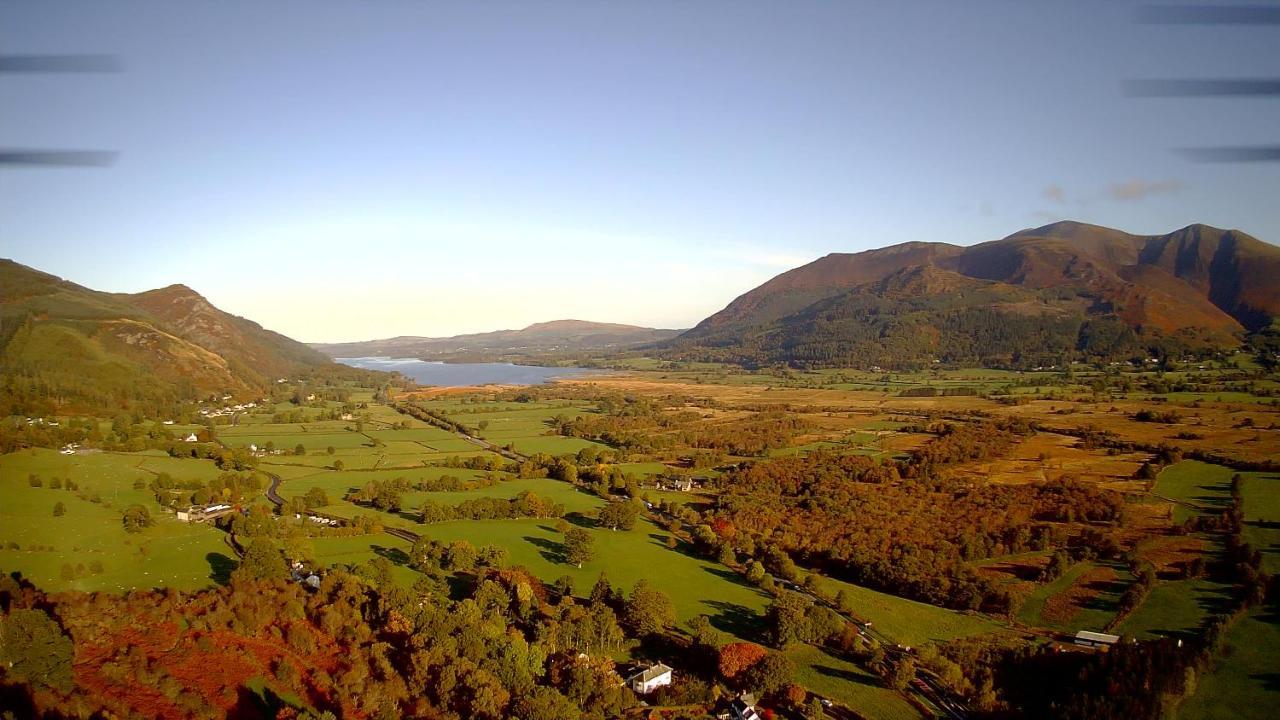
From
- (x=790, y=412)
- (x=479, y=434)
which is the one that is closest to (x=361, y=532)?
(x=479, y=434)

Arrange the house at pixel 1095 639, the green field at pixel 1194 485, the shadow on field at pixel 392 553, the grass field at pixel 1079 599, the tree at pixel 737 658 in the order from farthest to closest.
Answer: the green field at pixel 1194 485
the shadow on field at pixel 392 553
the grass field at pixel 1079 599
the house at pixel 1095 639
the tree at pixel 737 658

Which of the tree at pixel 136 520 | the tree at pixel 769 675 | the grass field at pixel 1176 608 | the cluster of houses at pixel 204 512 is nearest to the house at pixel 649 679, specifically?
the tree at pixel 769 675

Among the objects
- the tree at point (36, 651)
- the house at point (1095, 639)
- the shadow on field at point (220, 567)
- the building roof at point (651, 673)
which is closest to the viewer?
the tree at point (36, 651)

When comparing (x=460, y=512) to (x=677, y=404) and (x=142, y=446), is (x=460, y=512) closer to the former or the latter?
(x=142, y=446)

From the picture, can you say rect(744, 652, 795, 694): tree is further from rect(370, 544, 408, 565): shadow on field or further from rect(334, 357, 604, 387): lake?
rect(334, 357, 604, 387): lake

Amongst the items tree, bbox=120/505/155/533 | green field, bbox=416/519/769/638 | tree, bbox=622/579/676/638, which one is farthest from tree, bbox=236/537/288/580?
tree, bbox=622/579/676/638

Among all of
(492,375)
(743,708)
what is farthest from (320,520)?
(492,375)

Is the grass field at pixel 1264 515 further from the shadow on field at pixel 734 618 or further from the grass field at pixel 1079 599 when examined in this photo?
the shadow on field at pixel 734 618
